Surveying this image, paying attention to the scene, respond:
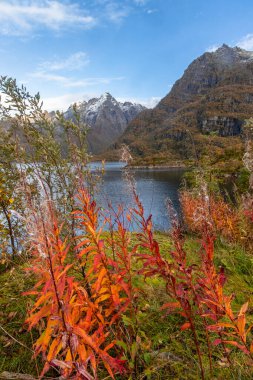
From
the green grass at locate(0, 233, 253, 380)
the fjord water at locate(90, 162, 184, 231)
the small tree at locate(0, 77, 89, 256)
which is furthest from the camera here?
the small tree at locate(0, 77, 89, 256)

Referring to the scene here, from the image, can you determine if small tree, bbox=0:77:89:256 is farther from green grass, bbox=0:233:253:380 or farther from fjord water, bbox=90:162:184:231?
green grass, bbox=0:233:253:380

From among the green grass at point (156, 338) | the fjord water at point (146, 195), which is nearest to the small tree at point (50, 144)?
the fjord water at point (146, 195)

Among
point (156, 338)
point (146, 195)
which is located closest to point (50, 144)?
point (156, 338)

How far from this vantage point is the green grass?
220 centimetres

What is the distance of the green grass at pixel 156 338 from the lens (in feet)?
Answer: 7.22

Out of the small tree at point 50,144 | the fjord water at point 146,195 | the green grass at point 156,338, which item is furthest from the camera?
the small tree at point 50,144

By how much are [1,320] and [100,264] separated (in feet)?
6.47

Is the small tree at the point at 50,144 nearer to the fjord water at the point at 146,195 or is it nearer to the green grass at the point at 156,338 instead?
the fjord water at the point at 146,195

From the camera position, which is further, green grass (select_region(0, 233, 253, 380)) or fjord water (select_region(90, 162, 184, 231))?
fjord water (select_region(90, 162, 184, 231))

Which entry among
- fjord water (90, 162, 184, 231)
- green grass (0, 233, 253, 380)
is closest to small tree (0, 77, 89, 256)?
fjord water (90, 162, 184, 231)

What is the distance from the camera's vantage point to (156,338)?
2.64 metres

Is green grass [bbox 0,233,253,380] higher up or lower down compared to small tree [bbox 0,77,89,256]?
lower down

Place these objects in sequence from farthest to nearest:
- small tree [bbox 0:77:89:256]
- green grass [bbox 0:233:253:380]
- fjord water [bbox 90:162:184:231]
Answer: small tree [bbox 0:77:89:256] < fjord water [bbox 90:162:184:231] < green grass [bbox 0:233:253:380]

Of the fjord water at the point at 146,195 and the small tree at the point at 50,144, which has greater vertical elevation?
the small tree at the point at 50,144
